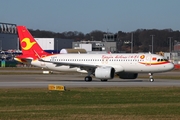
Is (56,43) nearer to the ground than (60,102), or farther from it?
farther from it

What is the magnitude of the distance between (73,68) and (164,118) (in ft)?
114

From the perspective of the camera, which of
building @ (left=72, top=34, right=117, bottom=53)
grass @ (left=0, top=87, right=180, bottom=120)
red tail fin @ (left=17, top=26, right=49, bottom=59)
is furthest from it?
building @ (left=72, top=34, right=117, bottom=53)

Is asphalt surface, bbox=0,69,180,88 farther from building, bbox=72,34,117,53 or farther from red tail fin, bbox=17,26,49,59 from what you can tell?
building, bbox=72,34,117,53

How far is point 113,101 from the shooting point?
1114 inches

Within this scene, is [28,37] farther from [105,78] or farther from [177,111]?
[177,111]

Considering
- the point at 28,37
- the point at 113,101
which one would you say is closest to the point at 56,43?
the point at 28,37

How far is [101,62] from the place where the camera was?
54.7m

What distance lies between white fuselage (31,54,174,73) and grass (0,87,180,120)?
20.2 meters

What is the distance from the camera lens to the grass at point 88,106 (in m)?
21.1

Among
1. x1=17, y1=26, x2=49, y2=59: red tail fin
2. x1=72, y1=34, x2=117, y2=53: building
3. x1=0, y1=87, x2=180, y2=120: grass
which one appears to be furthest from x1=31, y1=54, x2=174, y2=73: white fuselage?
x1=72, y1=34, x2=117, y2=53: building

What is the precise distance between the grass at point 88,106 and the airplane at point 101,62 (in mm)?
20157

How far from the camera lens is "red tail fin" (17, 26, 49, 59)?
186 ft

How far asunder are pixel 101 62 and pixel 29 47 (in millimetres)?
8385

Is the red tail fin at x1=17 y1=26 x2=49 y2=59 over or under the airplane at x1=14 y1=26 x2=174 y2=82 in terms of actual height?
over
